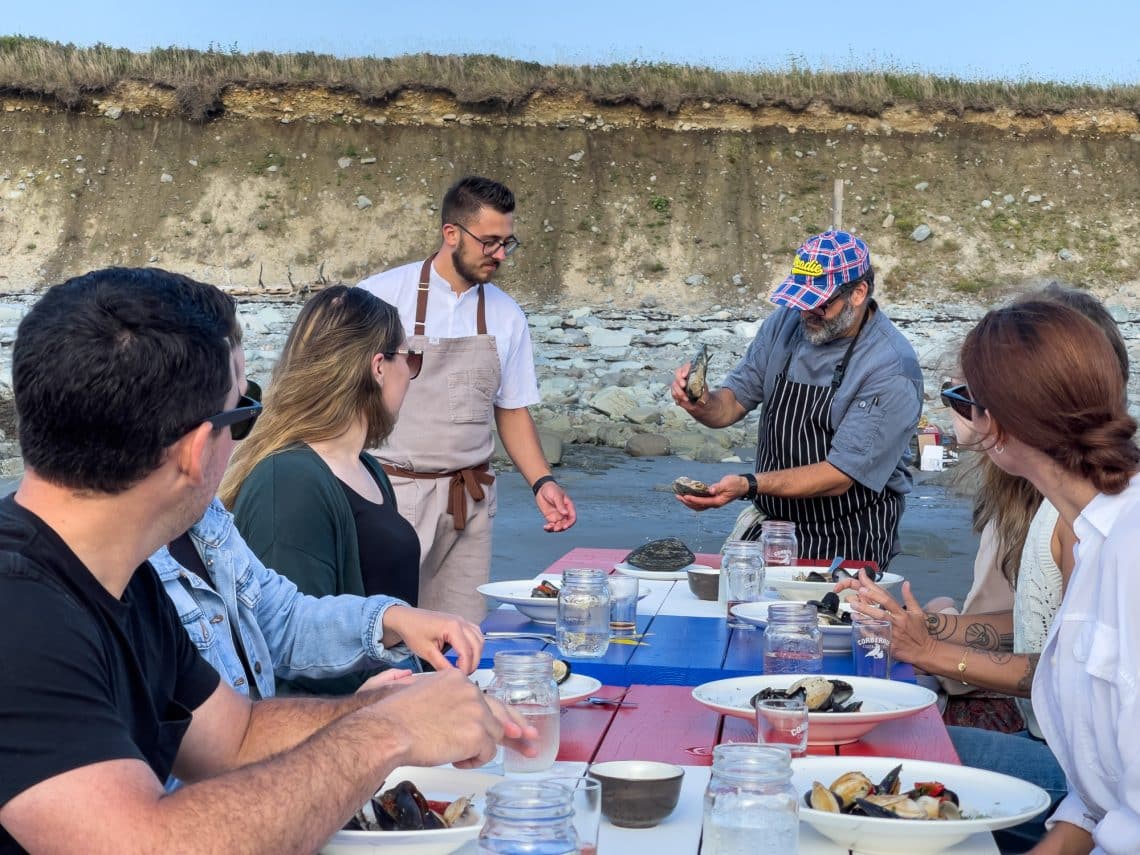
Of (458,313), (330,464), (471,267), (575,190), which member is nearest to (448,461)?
(458,313)

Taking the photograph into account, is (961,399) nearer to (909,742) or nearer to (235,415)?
(909,742)

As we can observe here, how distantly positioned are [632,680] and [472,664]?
633mm

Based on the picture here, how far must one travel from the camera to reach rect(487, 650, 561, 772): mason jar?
8.13 ft

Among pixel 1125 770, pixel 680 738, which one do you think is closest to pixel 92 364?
pixel 680 738

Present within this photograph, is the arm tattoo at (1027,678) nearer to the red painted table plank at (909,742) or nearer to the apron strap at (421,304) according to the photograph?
the red painted table plank at (909,742)

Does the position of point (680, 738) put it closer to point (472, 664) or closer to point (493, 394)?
point (472, 664)

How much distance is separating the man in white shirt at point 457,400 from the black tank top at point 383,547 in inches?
70.7

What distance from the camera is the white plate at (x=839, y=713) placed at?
273 centimetres

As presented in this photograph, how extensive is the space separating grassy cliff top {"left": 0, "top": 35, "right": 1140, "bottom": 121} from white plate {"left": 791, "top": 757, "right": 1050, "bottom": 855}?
30837mm

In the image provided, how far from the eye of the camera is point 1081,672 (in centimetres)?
260

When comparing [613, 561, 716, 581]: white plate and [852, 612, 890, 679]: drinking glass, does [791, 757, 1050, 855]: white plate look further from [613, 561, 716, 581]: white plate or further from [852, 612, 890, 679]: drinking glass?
[613, 561, 716, 581]: white plate

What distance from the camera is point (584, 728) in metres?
2.89

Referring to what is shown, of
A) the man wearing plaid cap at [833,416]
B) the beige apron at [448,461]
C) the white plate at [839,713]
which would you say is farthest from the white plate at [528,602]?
the beige apron at [448,461]

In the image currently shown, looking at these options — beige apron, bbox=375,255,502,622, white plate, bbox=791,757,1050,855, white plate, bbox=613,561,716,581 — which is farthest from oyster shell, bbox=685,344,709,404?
white plate, bbox=791,757,1050,855
